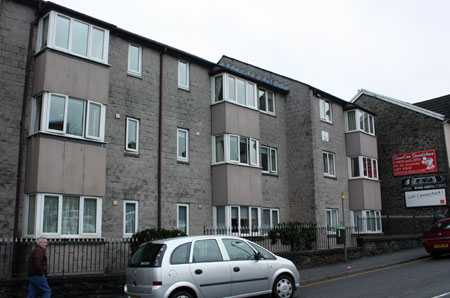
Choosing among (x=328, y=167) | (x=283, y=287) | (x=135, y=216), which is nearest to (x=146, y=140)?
(x=135, y=216)

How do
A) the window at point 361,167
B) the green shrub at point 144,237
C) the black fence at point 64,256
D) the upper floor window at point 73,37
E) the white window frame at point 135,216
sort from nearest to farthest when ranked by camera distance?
the black fence at point 64,256, the green shrub at point 144,237, the upper floor window at point 73,37, the white window frame at point 135,216, the window at point 361,167

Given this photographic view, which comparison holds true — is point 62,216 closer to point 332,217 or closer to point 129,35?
point 129,35

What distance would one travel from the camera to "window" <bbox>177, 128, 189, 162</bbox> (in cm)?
1792

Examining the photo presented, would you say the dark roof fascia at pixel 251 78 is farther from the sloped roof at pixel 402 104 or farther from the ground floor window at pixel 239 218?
the sloped roof at pixel 402 104

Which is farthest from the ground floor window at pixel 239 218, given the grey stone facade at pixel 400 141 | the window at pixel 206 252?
the grey stone facade at pixel 400 141

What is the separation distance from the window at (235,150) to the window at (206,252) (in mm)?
9009

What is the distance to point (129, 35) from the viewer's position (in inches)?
656

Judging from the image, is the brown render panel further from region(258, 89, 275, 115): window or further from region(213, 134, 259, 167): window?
region(258, 89, 275, 115): window

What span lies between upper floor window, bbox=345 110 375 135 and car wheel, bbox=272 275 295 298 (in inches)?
656

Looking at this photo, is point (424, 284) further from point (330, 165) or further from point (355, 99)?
point (355, 99)

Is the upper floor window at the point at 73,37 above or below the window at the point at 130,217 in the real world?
above

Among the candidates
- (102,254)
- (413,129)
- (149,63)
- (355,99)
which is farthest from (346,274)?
(355,99)

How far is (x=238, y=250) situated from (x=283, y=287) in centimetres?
141

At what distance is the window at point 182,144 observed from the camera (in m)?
17.9
